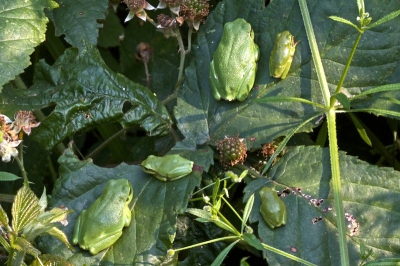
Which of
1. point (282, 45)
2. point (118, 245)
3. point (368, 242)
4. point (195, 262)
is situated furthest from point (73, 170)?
point (368, 242)

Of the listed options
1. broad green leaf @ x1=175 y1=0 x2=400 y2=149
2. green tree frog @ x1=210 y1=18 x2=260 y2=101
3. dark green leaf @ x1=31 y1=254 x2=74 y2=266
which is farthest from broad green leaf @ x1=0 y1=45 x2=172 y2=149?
dark green leaf @ x1=31 y1=254 x2=74 y2=266

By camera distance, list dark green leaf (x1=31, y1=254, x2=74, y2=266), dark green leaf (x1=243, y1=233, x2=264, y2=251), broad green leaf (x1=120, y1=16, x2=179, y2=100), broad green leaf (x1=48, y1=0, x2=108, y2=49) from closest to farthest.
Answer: dark green leaf (x1=243, y1=233, x2=264, y2=251) < dark green leaf (x1=31, y1=254, x2=74, y2=266) < broad green leaf (x1=48, y1=0, x2=108, y2=49) < broad green leaf (x1=120, y1=16, x2=179, y2=100)

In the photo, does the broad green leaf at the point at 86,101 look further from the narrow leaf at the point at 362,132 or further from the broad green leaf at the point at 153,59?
the narrow leaf at the point at 362,132

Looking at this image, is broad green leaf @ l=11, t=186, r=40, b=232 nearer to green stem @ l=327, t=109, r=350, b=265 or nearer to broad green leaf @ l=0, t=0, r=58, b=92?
broad green leaf @ l=0, t=0, r=58, b=92

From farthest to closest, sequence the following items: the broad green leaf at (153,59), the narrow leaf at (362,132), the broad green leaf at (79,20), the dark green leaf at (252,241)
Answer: the broad green leaf at (153,59) < the broad green leaf at (79,20) < the narrow leaf at (362,132) < the dark green leaf at (252,241)

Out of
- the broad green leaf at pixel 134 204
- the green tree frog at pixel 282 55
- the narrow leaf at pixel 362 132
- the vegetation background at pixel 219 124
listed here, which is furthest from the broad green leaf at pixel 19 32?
the narrow leaf at pixel 362 132

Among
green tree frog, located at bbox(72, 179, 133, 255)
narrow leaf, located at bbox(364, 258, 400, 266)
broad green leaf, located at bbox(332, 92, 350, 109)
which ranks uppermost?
broad green leaf, located at bbox(332, 92, 350, 109)
